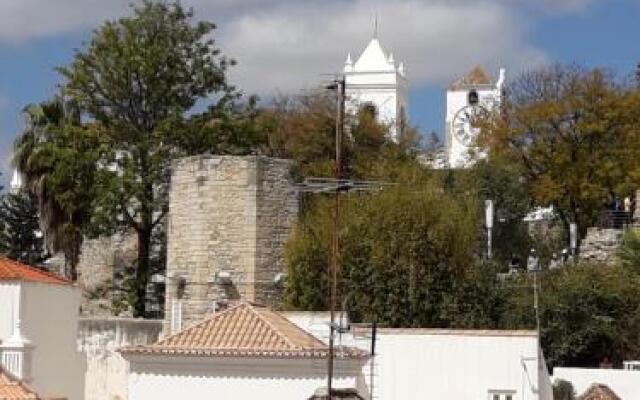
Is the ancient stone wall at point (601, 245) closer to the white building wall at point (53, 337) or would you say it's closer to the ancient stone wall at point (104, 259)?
the ancient stone wall at point (104, 259)

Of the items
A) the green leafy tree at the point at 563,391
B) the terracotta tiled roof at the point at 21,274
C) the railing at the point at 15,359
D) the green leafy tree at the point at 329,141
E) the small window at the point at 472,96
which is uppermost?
the small window at the point at 472,96

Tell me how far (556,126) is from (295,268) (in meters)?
14.1

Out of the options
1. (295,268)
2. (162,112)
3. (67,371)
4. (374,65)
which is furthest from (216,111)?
(374,65)

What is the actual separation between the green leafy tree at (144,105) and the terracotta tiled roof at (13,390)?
672 inches

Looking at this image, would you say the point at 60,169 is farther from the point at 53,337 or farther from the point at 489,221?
the point at 53,337

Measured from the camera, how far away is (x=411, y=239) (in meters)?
34.8

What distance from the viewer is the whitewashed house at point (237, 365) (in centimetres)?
2352

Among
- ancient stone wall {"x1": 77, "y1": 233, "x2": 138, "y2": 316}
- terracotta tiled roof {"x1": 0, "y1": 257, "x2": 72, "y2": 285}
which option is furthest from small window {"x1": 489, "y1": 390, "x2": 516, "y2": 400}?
ancient stone wall {"x1": 77, "y1": 233, "x2": 138, "y2": 316}

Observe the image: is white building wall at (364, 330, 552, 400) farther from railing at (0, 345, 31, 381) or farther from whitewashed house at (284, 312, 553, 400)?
railing at (0, 345, 31, 381)

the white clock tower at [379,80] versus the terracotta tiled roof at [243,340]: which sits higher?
the white clock tower at [379,80]

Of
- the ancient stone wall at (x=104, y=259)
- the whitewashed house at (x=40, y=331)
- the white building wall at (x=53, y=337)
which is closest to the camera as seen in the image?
the whitewashed house at (x=40, y=331)

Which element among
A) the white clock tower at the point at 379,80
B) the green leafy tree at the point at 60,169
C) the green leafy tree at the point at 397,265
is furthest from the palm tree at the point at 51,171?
the white clock tower at the point at 379,80

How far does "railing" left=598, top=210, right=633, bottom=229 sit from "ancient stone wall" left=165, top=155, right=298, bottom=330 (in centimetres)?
1317

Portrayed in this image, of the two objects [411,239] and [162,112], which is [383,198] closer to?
[411,239]
